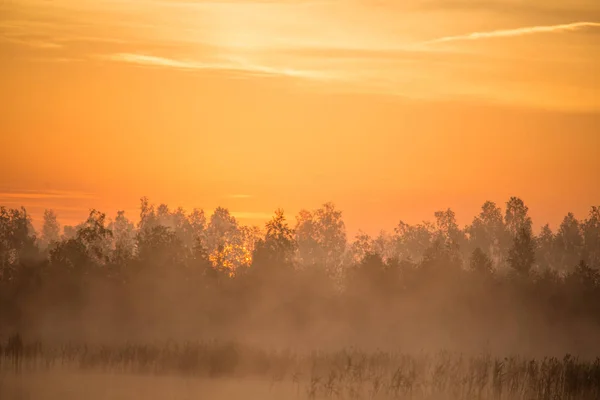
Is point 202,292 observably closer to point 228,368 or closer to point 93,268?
point 93,268

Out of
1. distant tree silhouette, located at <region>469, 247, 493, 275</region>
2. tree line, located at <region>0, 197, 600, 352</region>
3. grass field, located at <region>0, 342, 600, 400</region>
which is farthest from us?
distant tree silhouette, located at <region>469, 247, 493, 275</region>

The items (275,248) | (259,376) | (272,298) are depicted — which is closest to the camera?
(259,376)

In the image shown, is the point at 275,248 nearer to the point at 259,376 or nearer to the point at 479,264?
the point at 479,264

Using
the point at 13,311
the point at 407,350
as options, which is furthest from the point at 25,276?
the point at 407,350

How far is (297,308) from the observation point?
74.4m

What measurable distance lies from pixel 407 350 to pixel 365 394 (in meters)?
31.7

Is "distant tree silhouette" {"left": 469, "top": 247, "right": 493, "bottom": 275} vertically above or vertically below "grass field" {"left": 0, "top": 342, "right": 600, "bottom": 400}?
above

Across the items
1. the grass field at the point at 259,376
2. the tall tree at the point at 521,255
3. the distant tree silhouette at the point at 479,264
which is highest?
the tall tree at the point at 521,255

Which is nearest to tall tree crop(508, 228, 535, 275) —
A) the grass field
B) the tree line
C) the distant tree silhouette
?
the distant tree silhouette

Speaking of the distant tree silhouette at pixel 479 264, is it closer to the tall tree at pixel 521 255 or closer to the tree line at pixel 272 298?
the tree line at pixel 272 298

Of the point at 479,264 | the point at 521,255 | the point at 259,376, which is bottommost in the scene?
the point at 259,376

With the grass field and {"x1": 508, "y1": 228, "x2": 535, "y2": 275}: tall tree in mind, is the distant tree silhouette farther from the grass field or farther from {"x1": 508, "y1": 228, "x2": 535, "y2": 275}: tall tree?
the grass field

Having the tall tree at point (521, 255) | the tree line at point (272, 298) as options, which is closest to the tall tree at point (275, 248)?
the tree line at point (272, 298)

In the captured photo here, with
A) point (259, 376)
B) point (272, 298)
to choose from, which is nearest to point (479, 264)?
point (272, 298)
